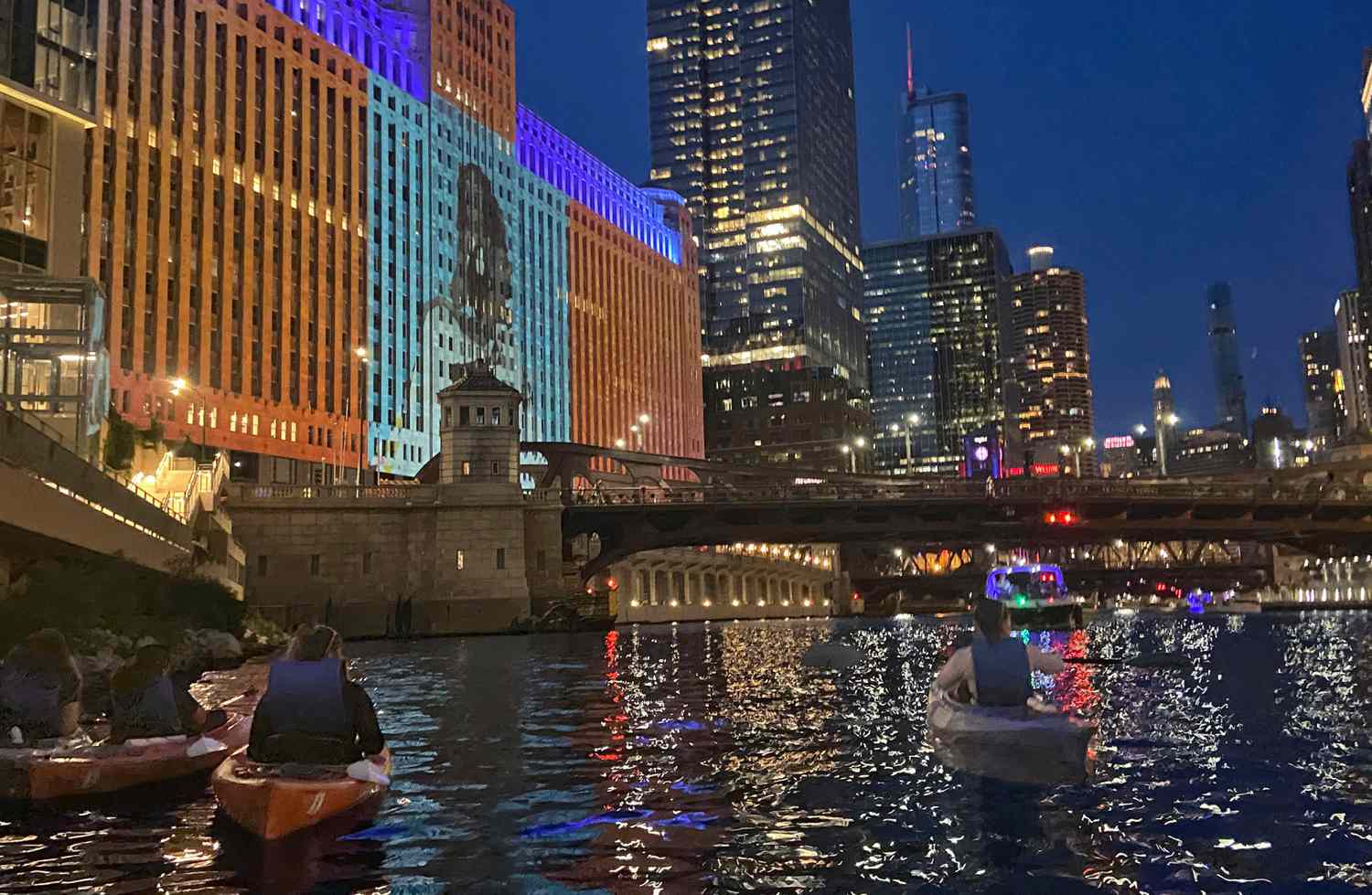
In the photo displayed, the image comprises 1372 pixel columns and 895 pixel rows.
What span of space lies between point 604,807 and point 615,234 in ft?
579

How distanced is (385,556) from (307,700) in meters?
62.3

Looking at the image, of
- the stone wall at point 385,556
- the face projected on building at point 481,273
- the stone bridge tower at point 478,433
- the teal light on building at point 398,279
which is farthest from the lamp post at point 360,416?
the stone wall at point 385,556

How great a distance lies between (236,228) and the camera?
375 feet

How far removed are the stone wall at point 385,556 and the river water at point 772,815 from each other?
46062 millimetres

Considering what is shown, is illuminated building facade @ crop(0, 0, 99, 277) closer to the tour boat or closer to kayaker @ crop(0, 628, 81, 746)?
kayaker @ crop(0, 628, 81, 746)

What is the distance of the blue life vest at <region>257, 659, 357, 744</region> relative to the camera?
14.6m

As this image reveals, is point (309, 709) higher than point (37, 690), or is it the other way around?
point (37, 690)

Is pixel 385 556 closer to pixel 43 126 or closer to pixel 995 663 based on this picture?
pixel 43 126

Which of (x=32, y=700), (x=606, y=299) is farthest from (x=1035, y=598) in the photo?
(x=606, y=299)

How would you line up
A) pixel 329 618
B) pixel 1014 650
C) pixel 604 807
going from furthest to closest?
pixel 329 618, pixel 1014 650, pixel 604 807

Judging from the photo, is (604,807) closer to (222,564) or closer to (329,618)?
(222,564)

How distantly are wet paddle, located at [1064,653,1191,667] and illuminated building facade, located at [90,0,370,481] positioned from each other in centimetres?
7850

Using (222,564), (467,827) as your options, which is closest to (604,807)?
(467,827)

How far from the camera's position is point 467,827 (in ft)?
49.4
